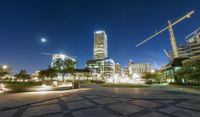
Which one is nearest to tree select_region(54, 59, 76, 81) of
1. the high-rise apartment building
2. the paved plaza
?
the paved plaza

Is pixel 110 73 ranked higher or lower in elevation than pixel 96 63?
lower

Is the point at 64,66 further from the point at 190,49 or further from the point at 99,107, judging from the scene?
the point at 190,49

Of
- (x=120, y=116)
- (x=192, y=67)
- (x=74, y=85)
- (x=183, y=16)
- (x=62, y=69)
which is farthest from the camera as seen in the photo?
(x=183, y=16)

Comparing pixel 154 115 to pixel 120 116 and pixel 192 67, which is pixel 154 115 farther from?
pixel 192 67

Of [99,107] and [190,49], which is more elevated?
[190,49]

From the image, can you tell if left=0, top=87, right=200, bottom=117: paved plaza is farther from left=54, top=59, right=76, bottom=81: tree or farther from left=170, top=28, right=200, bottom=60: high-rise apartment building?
left=170, top=28, right=200, bottom=60: high-rise apartment building

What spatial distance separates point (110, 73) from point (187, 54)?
9785 centimetres

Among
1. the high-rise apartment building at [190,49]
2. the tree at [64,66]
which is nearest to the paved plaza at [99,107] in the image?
the tree at [64,66]

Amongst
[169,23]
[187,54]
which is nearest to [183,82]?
[169,23]

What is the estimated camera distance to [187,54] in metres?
112

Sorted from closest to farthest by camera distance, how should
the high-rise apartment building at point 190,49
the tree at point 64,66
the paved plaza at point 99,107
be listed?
1. the paved plaza at point 99,107
2. the tree at point 64,66
3. the high-rise apartment building at point 190,49

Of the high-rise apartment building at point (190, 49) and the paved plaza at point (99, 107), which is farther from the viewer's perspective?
the high-rise apartment building at point (190, 49)

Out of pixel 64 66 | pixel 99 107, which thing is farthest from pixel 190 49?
pixel 99 107

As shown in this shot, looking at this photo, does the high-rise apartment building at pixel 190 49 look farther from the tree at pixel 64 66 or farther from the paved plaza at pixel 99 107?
the paved plaza at pixel 99 107
